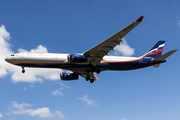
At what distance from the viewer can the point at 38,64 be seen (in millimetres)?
34469

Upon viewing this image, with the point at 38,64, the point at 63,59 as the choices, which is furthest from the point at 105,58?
the point at 38,64

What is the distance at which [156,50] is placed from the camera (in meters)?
42.8

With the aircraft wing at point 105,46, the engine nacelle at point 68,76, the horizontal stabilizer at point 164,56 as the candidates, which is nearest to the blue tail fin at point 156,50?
the horizontal stabilizer at point 164,56

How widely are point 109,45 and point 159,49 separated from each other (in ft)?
47.6

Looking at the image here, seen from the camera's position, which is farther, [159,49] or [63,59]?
[159,49]

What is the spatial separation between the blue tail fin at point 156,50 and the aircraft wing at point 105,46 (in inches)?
420

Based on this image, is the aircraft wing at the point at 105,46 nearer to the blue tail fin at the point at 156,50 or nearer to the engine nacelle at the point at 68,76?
the engine nacelle at the point at 68,76

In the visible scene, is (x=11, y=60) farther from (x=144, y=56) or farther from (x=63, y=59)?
(x=144, y=56)

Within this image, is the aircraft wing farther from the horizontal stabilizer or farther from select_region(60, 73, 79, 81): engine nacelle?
the horizontal stabilizer

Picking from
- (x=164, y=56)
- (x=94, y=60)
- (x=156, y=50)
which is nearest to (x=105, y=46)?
(x=94, y=60)

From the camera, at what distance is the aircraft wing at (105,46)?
93.7 ft

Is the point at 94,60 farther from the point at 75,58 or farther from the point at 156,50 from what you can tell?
the point at 156,50

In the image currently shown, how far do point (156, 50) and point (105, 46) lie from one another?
14078 mm

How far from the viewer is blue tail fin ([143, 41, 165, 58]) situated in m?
41.9
